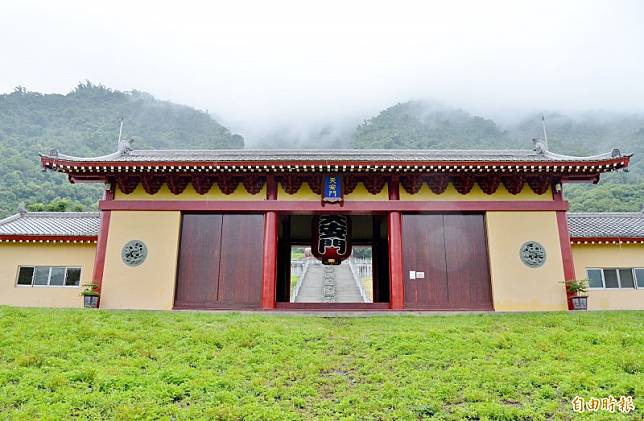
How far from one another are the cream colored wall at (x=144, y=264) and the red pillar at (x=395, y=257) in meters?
6.05

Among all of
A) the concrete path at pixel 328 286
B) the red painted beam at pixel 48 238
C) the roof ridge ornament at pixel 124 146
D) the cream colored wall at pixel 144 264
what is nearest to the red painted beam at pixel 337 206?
the cream colored wall at pixel 144 264

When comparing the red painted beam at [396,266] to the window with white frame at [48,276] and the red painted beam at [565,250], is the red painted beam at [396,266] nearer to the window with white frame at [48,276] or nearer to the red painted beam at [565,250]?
the red painted beam at [565,250]

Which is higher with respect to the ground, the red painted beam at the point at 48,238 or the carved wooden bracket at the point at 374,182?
the carved wooden bracket at the point at 374,182

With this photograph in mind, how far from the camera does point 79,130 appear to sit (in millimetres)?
80250

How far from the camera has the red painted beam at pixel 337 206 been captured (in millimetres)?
13570

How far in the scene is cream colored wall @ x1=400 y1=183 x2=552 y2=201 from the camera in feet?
45.0

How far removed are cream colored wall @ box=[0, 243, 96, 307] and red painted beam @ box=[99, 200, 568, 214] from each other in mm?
2877

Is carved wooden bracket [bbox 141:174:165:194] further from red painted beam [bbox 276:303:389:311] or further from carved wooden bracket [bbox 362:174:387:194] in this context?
carved wooden bracket [bbox 362:174:387:194]

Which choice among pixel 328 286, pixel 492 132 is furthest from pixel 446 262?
pixel 492 132

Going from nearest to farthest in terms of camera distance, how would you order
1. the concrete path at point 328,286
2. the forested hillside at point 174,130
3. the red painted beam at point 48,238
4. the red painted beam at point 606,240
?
the red painted beam at point 606,240, the red painted beam at point 48,238, the concrete path at point 328,286, the forested hillside at point 174,130

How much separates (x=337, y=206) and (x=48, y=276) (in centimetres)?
966

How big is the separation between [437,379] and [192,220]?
350 inches

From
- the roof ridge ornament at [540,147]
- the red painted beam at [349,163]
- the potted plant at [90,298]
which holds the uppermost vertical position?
the roof ridge ornament at [540,147]

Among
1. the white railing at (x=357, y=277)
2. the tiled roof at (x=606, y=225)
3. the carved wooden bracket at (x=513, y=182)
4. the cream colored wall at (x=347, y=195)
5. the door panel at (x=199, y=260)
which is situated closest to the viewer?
the door panel at (x=199, y=260)
